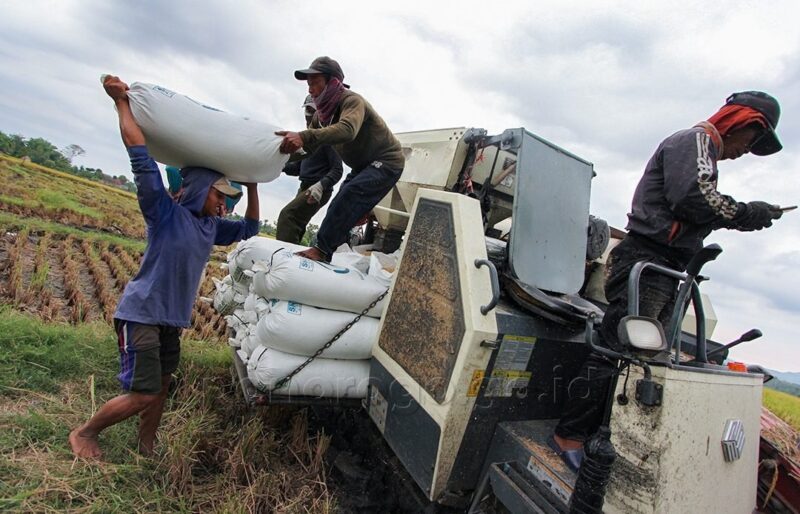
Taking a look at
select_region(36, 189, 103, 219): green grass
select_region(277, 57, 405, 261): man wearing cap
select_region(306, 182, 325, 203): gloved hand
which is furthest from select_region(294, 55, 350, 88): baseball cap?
select_region(36, 189, 103, 219): green grass

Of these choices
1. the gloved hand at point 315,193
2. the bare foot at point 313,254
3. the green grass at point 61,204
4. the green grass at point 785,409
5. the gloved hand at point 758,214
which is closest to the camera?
the gloved hand at point 758,214

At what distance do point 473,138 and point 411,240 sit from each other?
142 cm

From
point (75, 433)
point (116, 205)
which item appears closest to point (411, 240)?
point (75, 433)

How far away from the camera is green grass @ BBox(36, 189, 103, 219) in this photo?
14.3 meters

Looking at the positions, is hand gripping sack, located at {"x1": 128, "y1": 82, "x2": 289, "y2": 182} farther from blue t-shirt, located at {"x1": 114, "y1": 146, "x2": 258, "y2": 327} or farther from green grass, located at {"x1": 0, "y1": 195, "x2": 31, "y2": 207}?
green grass, located at {"x1": 0, "y1": 195, "x2": 31, "y2": 207}

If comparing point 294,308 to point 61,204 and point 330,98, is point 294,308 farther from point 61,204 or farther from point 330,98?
point 61,204

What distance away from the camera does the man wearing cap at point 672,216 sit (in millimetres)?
1981

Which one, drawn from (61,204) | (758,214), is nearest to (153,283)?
(758,214)

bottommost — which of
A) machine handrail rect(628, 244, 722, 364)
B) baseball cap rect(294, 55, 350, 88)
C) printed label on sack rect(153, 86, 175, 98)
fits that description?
machine handrail rect(628, 244, 722, 364)

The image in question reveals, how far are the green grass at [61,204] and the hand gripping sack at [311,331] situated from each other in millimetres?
14564

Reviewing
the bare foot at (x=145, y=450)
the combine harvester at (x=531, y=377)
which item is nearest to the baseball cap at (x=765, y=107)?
the combine harvester at (x=531, y=377)

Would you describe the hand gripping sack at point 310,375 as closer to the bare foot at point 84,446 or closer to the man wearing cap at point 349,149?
the man wearing cap at point 349,149

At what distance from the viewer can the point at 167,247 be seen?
2387mm

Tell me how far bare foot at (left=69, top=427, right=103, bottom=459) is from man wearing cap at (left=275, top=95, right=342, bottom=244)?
1950 mm
